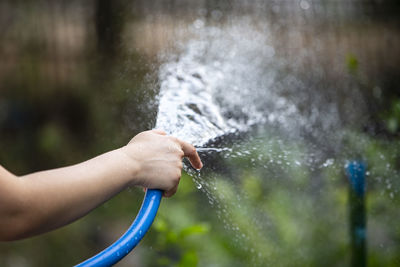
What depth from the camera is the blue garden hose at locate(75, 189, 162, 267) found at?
0.62 m

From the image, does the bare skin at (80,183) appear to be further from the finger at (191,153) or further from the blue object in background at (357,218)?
the blue object in background at (357,218)

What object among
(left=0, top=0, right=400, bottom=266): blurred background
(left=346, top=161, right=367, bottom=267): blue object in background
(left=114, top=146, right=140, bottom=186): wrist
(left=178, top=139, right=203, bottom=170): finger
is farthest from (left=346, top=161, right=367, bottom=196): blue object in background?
(left=114, top=146, right=140, bottom=186): wrist

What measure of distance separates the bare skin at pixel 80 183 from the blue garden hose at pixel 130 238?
2 cm

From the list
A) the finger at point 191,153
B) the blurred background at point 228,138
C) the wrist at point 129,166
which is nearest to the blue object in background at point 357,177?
the blurred background at point 228,138

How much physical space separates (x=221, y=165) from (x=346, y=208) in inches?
14.8

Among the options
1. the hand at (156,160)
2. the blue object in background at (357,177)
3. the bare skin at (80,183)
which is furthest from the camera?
the blue object in background at (357,177)

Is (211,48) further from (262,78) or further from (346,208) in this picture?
(346,208)

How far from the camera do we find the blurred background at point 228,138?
1127 millimetres

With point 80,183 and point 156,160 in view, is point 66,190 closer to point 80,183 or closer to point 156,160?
point 80,183

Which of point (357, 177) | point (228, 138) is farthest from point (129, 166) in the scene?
point (357, 177)

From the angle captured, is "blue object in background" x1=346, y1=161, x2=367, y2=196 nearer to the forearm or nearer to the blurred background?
the blurred background

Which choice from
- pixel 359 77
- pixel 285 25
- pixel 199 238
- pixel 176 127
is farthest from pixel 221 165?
pixel 285 25

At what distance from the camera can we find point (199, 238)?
1428 mm

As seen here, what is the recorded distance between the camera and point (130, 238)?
640 millimetres
